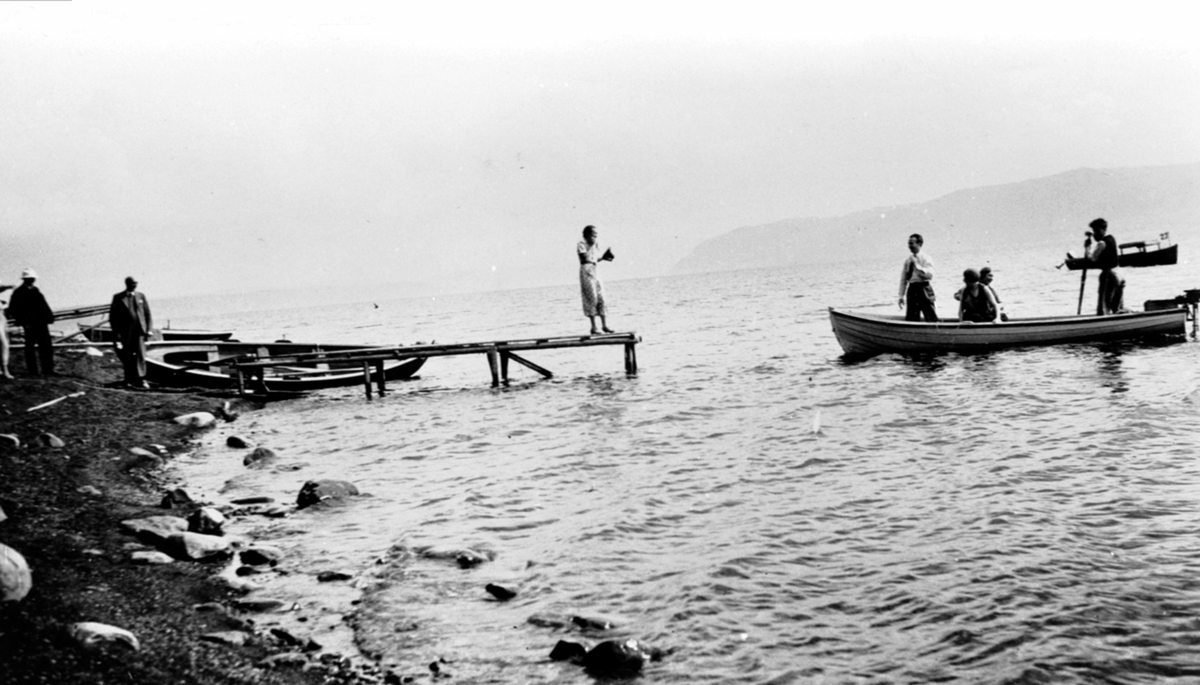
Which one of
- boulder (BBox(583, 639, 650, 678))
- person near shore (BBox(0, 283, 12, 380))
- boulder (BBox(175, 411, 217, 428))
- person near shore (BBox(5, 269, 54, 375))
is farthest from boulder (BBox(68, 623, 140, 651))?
person near shore (BBox(5, 269, 54, 375))

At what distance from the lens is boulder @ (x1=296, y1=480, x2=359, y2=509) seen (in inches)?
415

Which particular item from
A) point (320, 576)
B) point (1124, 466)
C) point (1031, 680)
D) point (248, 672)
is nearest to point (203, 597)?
point (320, 576)

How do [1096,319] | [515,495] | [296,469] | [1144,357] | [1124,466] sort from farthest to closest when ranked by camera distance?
[1096,319]
[1144,357]
[296,469]
[515,495]
[1124,466]

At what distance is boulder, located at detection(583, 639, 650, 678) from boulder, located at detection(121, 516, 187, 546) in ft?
15.8

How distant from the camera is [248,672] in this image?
5.55 metres

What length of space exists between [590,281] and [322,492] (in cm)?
975

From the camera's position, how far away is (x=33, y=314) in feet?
57.6

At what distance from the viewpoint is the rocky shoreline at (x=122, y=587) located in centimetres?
521

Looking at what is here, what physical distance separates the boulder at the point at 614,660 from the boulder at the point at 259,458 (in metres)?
8.98

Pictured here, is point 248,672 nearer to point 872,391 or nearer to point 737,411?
point 737,411

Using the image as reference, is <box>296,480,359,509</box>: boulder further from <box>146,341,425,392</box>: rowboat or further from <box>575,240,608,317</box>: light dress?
<box>146,341,425,392</box>: rowboat

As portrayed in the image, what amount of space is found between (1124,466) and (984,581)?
4.42 meters

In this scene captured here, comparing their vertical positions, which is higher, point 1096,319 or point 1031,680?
point 1096,319

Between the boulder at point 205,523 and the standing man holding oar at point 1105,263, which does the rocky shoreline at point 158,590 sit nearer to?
the boulder at point 205,523
